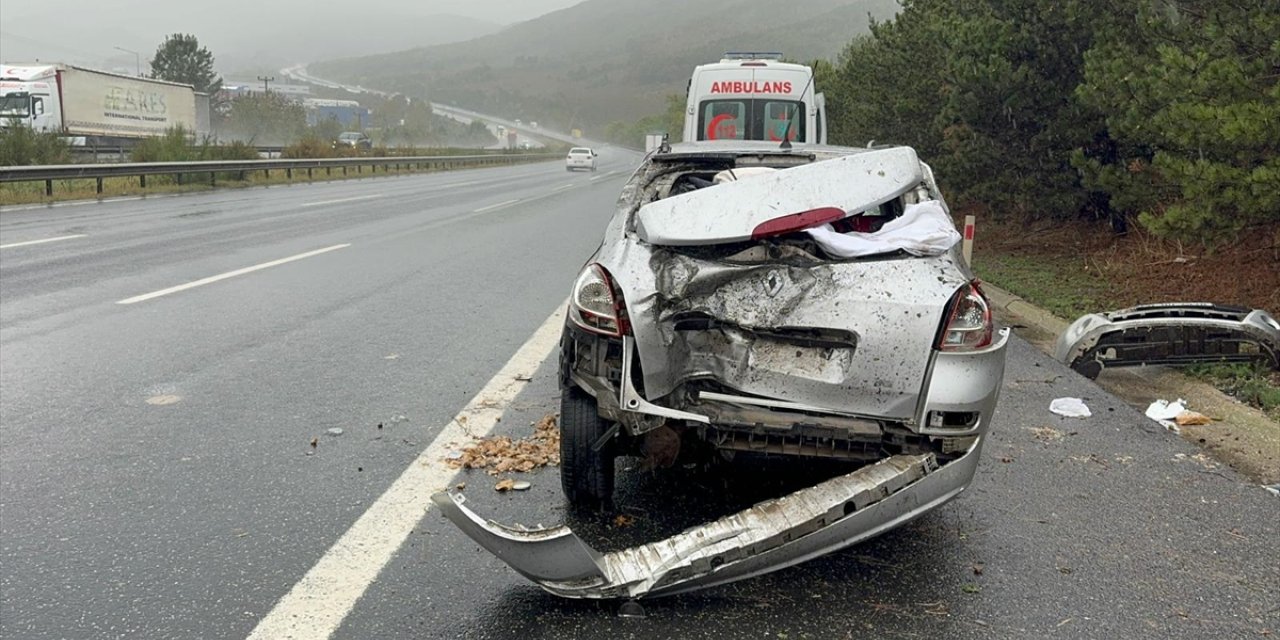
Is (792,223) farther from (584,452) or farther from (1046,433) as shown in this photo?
(1046,433)

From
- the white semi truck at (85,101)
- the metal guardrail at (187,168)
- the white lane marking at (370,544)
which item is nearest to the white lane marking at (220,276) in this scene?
the white lane marking at (370,544)

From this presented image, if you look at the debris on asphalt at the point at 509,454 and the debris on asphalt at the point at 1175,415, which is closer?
the debris on asphalt at the point at 509,454

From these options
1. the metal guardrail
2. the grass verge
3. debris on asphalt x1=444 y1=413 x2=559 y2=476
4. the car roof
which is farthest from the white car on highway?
debris on asphalt x1=444 y1=413 x2=559 y2=476

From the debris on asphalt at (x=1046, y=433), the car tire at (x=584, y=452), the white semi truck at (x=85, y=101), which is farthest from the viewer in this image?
the white semi truck at (x=85, y=101)

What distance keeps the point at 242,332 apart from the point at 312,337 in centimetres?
56

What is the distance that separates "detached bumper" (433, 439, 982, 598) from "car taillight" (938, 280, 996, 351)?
583 mm

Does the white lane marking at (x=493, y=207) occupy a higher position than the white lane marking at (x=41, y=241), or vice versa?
the white lane marking at (x=41, y=241)

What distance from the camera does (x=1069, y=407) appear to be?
5.97 metres

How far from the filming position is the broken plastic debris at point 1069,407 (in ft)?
19.3

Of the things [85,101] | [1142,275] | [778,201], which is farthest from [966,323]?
[85,101]

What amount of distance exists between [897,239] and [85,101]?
43.9 meters

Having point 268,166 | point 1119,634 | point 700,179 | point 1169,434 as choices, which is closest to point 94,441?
point 700,179

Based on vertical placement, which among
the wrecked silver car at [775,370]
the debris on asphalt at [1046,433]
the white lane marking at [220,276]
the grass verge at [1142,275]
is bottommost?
the white lane marking at [220,276]

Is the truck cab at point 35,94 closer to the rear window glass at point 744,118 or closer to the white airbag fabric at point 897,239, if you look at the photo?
the rear window glass at point 744,118
